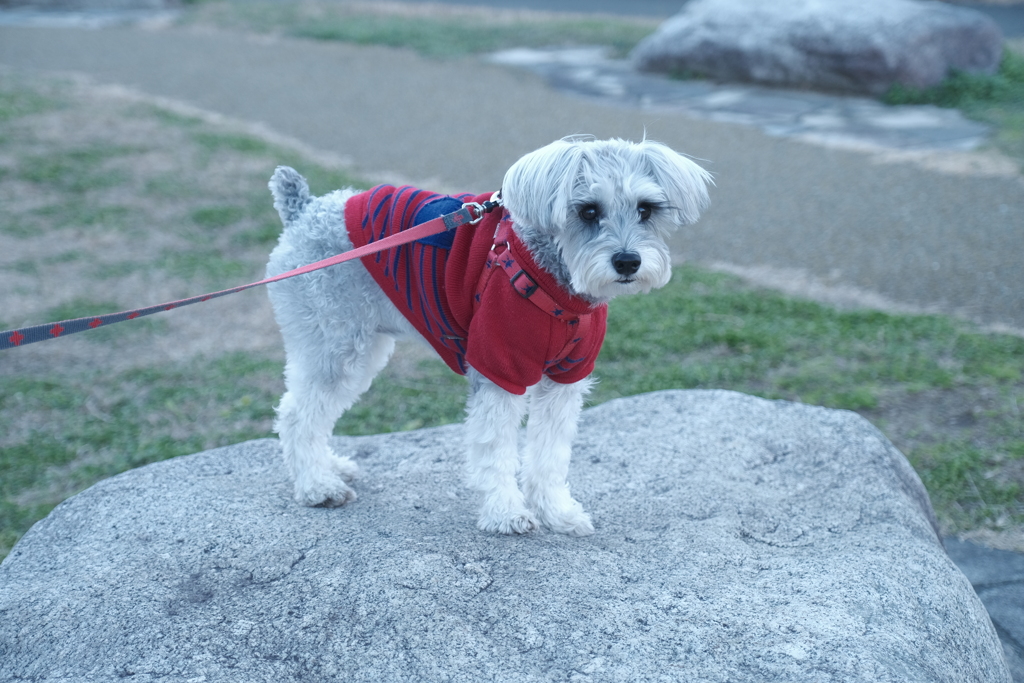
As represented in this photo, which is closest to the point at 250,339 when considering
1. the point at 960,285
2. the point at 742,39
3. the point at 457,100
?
the point at 960,285

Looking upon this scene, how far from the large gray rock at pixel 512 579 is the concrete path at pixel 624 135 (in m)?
2.40

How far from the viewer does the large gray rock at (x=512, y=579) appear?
104 inches

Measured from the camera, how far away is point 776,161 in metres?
8.96

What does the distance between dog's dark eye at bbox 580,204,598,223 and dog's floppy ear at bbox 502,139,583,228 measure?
9 cm

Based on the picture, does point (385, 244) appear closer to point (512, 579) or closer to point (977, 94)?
point (512, 579)

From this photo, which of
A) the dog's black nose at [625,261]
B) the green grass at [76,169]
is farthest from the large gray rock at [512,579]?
the green grass at [76,169]

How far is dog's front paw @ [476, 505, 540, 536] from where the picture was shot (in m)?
→ 3.29

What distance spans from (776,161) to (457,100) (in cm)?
437

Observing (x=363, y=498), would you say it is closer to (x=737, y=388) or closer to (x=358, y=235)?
(x=358, y=235)

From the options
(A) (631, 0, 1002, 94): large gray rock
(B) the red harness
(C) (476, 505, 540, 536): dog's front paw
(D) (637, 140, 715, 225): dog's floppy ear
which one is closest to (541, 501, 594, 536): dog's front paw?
(C) (476, 505, 540, 536): dog's front paw

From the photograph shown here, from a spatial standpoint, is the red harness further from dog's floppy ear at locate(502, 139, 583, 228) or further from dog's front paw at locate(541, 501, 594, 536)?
dog's front paw at locate(541, 501, 594, 536)

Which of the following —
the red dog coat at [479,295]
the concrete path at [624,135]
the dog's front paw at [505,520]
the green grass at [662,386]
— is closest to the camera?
the red dog coat at [479,295]

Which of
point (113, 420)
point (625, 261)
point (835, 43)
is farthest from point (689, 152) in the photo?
point (625, 261)

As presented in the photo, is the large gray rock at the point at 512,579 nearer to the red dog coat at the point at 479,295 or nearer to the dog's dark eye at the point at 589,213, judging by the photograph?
the red dog coat at the point at 479,295
